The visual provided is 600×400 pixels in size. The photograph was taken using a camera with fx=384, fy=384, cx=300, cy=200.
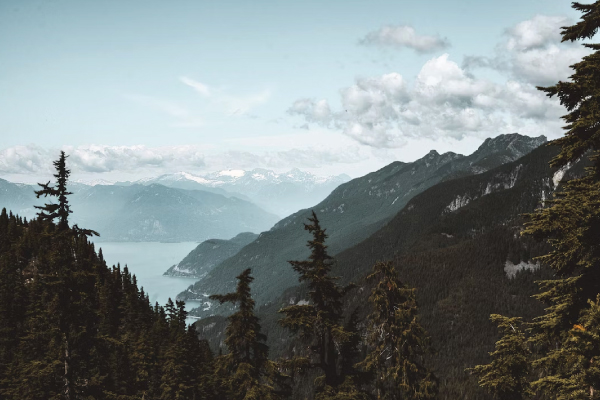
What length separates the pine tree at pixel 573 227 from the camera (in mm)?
10625

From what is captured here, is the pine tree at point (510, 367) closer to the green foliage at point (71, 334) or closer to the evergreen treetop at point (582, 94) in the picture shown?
the evergreen treetop at point (582, 94)

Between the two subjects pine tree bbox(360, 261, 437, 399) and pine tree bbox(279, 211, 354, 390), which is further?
pine tree bbox(360, 261, 437, 399)

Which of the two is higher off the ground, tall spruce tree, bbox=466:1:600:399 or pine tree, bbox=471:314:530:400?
tall spruce tree, bbox=466:1:600:399

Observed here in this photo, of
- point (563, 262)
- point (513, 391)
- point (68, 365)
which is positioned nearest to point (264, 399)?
point (68, 365)

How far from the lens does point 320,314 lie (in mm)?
16984

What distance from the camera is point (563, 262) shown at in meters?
11.5

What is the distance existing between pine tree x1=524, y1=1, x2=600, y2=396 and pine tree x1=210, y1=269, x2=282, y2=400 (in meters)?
13.2

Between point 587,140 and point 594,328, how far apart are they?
219 inches

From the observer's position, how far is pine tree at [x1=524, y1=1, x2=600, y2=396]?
10.6m

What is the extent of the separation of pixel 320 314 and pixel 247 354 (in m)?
6.94

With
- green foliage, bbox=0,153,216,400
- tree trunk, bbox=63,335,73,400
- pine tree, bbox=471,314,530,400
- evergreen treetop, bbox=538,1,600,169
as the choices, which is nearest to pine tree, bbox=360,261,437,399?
pine tree, bbox=471,314,530,400

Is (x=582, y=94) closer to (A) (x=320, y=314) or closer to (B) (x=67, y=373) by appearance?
(A) (x=320, y=314)

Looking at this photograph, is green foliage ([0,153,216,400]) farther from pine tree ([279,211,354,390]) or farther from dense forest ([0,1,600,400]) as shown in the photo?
pine tree ([279,211,354,390])

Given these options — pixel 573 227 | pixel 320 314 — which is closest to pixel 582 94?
pixel 573 227
